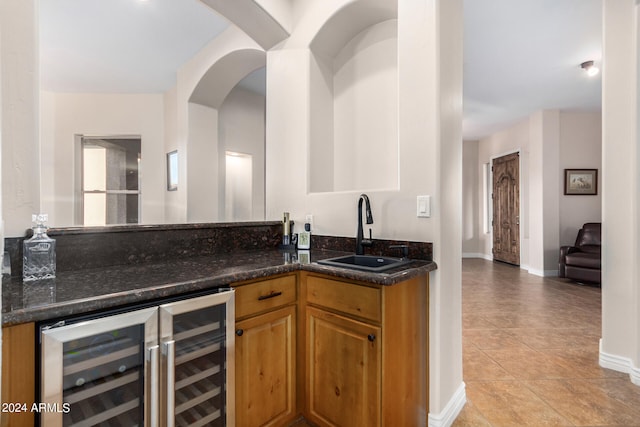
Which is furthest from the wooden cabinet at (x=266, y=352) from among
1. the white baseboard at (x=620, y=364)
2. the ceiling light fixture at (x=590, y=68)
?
the ceiling light fixture at (x=590, y=68)

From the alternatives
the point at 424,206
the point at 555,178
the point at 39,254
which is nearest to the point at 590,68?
the point at 555,178

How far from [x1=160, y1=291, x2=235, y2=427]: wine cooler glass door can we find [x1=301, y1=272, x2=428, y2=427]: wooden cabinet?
46cm

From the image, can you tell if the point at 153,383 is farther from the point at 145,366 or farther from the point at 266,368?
the point at 266,368

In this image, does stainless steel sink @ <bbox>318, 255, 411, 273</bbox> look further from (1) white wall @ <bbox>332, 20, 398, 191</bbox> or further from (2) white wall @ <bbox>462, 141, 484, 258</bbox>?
(2) white wall @ <bbox>462, 141, 484, 258</bbox>

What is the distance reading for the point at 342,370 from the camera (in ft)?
5.12

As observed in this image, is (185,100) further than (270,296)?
Yes

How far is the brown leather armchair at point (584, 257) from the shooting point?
4.58 metres

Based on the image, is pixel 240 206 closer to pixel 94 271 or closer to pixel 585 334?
pixel 94 271

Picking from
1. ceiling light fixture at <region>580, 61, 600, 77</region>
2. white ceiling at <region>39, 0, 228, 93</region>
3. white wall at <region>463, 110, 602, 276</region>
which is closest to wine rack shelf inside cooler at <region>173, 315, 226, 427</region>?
white ceiling at <region>39, 0, 228, 93</region>

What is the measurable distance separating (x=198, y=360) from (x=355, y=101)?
2062 millimetres

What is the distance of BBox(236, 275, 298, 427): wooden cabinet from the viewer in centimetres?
148

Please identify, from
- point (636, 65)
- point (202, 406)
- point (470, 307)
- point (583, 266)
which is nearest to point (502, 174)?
point (583, 266)

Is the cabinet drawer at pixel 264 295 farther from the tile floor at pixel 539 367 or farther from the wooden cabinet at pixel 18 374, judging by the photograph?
the tile floor at pixel 539 367

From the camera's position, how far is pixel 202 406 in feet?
4.45
